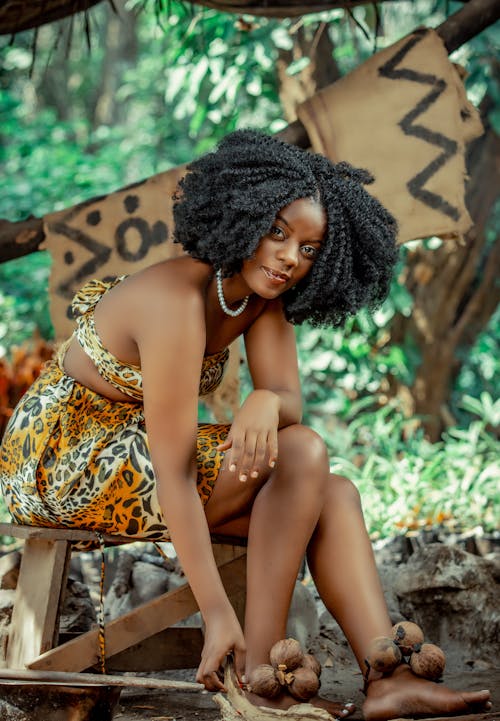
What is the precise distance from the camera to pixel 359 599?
2123 millimetres

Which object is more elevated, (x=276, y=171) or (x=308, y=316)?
(x=276, y=171)

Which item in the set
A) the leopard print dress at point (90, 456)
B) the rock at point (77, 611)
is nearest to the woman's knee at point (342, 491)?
the leopard print dress at point (90, 456)

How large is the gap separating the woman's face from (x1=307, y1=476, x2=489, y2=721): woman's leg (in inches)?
19.4

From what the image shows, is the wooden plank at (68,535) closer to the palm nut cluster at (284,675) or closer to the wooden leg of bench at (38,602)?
the wooden leg of bench at (38,602)

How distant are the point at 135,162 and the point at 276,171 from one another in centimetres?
765

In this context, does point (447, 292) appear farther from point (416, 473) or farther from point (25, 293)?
point (25, 293)

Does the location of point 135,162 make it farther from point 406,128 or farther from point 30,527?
point 30,527

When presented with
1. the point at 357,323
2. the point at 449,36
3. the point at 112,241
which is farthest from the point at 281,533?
the point at 357,323

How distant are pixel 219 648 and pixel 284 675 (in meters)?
0.16

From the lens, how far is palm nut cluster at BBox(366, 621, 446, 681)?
1990 millimetres

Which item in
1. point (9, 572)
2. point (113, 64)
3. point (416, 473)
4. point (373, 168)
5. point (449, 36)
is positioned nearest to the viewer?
point (9, 572)

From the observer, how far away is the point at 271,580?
6.91ft

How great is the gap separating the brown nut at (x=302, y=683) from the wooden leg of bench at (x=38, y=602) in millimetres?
644

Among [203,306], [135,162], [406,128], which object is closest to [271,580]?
[203,306]
